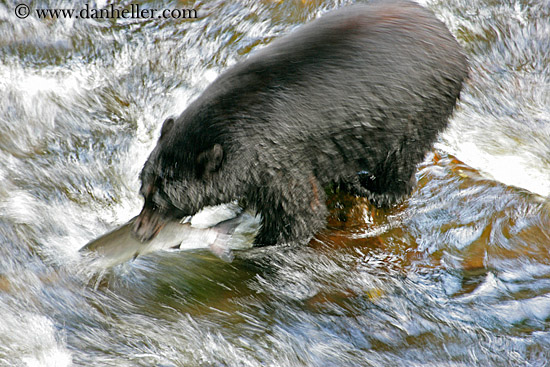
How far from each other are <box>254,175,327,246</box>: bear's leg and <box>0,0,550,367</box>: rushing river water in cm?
13

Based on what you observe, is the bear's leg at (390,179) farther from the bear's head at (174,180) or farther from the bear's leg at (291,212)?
the bear's head at (174,180)

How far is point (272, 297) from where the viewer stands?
3.46m

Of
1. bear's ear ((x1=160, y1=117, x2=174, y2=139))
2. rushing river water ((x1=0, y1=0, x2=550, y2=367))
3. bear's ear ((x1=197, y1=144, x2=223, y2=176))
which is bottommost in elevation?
rushing river water ((x1=0, y1=0, x2=550, y2=367))

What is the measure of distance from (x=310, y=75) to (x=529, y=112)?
2818mm

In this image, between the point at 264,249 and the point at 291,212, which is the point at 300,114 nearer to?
the point at 291,212

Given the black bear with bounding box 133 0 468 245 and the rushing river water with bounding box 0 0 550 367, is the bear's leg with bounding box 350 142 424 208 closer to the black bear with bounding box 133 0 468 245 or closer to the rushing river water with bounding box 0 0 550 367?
the rushing river water with bounding box 0 0 550 367

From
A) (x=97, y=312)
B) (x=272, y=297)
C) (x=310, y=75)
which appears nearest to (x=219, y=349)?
(x=272, y=297)

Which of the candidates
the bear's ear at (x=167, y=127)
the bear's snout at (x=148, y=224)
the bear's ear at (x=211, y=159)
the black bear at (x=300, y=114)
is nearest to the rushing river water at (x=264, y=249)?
the bear's snout at (x=148, y=224)

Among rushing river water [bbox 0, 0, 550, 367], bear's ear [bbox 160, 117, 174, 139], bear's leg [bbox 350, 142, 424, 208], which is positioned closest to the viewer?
rushing river water [bbox 0, 0, 550, 367]

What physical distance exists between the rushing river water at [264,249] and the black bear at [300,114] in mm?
483

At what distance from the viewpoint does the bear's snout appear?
3.33 metres

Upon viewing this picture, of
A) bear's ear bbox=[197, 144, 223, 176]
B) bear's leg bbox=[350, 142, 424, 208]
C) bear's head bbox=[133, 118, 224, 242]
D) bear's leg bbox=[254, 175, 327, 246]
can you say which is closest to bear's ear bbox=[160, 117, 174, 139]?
bear's head bbox=[133, 118, 224, 242]

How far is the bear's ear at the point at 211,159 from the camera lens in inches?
127

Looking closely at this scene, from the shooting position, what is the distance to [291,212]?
3.56 meters
